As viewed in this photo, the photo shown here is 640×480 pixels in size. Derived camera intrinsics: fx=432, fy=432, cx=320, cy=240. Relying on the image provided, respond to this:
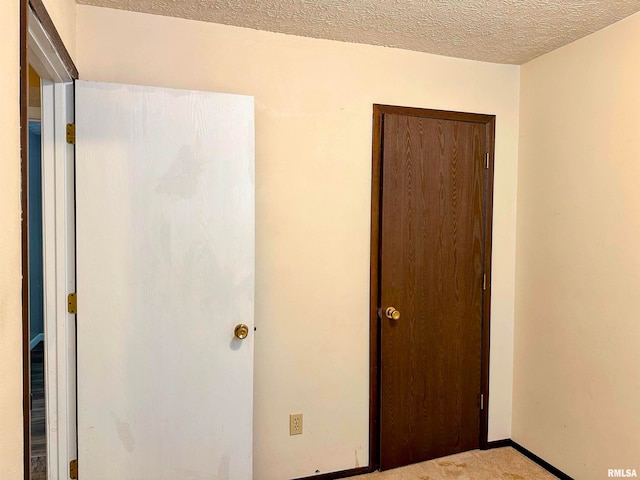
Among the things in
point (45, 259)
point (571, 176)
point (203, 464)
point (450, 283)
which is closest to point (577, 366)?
point (450, 283)

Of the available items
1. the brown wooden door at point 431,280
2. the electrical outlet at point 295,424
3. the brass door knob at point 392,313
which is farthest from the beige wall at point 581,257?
the electrical outlet at point 295,424

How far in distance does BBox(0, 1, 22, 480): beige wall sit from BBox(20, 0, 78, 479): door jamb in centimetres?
3

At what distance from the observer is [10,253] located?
0.98 m

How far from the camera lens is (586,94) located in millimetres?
2191

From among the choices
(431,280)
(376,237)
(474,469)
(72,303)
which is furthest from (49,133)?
(474,469)

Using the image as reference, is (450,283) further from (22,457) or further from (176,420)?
(22,457)

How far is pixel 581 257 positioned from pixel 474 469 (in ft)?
4.34

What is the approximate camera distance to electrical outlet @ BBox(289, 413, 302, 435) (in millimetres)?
2283

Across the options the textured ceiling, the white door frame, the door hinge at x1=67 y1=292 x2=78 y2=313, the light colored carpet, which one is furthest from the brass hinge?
the textured ceiling

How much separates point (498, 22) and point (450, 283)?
1383 millimetres

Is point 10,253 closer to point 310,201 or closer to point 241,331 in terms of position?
point 241,331

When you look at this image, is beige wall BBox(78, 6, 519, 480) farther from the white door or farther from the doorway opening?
the doorway opening

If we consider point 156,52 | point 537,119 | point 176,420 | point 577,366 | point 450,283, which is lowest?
point 176,420

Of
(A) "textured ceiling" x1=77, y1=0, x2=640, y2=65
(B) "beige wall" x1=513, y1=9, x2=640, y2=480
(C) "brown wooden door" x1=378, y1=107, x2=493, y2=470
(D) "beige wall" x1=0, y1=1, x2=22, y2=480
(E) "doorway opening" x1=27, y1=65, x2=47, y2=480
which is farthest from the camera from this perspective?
(E) "doorway opening" x1=27, y1=65, x2=47, y2=480
